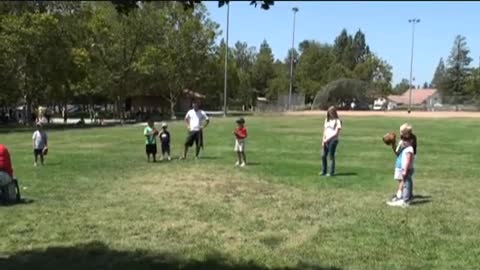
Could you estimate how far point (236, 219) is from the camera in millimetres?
10812

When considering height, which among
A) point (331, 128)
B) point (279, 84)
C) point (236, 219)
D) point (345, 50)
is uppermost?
point (345, 50)

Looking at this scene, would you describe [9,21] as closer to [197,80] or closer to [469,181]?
[197,80]

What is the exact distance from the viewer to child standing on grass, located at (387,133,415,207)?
40.7 feet

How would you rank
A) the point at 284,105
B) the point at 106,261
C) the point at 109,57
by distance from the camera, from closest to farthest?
the point at 106,261 < the point at 109,57 < the point at 284,105

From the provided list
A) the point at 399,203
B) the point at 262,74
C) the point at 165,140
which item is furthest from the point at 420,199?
the point at 262,74

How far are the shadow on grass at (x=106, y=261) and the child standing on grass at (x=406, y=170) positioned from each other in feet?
15.8

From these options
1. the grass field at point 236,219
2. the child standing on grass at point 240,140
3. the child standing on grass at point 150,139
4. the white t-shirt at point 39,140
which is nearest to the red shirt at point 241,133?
the child standing on grass at point 240,140

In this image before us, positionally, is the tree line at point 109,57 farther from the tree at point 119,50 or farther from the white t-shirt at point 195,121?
the white t-shirt at point 195,121

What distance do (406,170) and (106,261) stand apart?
628cm

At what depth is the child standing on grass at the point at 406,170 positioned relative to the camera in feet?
40.7

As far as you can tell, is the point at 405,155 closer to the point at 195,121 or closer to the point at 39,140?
the point at 195,121

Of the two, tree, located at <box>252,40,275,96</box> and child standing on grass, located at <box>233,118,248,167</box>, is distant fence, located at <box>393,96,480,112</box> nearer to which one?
tree, located at <box>252,40,275,96</box>

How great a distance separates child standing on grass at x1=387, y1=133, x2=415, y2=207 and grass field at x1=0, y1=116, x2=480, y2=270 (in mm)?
252

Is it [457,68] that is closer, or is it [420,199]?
[420,199]
